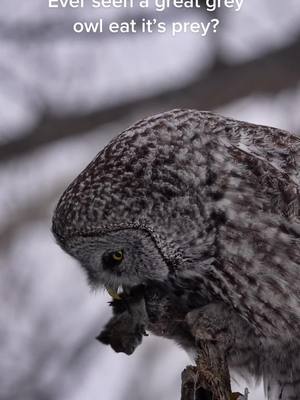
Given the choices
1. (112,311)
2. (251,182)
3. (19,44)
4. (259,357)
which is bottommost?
(259,357)

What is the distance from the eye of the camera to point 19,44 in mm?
7496

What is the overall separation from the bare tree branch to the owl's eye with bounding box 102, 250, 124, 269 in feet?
7.23

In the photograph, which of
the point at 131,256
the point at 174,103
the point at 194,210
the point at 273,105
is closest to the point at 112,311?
the point at 131,256

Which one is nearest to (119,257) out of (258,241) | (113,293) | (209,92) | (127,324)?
(113,293)

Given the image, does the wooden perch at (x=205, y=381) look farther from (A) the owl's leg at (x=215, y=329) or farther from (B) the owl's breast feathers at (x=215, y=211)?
(B) the owl's breast feathers at (x=215, y=211)

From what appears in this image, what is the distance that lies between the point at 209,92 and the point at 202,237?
246cm

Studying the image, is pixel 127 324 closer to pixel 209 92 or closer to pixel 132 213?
pixel 132 213

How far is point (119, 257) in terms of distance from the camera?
451 centimetres

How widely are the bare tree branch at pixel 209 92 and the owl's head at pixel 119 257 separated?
221cm

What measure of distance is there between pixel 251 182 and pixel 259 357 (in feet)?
2.15

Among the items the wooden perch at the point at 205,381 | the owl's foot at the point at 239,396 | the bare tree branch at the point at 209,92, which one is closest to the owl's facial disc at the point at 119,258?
the wooden perch at the point at 205,381

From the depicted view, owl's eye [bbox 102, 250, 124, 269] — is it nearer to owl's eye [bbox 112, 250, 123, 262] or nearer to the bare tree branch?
owl's eye [bbox 112, 250, 123, 262]

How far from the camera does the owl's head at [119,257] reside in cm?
441

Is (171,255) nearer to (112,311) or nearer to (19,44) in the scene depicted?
(112,311)
